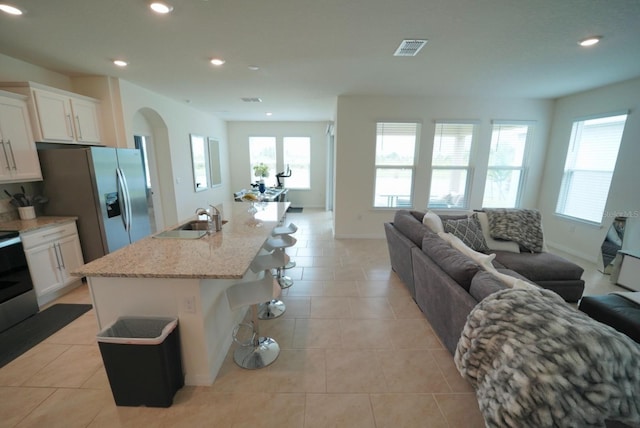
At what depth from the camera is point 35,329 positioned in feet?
7.87

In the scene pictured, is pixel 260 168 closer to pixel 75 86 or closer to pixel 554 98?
pixel 75 86

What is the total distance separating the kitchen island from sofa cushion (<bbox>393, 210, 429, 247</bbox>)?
178 cm

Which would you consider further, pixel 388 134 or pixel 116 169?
pixel 388 134

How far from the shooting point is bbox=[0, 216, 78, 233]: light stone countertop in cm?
256

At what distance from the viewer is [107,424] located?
1543 mm

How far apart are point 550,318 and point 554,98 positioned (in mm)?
5583

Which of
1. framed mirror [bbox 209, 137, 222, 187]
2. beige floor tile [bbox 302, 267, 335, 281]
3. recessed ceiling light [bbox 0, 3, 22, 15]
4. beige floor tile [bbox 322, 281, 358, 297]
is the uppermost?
recessed ceiling light [bbox 0, 3, 22, 15]

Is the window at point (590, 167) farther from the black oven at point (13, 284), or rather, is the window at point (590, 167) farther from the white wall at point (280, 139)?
the black oven at point (13, 284)

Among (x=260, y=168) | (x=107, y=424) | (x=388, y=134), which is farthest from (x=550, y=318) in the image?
(x=260, y=168)

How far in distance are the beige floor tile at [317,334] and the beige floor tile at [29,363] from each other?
197 centimetres

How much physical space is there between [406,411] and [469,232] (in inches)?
93.8

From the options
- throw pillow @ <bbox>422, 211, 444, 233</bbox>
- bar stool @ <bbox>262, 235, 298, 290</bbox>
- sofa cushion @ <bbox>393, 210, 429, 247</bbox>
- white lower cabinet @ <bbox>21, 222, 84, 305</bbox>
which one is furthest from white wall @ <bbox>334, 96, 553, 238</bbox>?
white lower cabinet @ <bbox>21, 222, 84, 305</bbox>

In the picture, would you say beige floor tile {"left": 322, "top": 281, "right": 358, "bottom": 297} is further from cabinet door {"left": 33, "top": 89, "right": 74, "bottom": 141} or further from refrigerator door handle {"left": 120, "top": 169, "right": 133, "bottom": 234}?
cabinet door {"left": 33, "top": 89, "right": 74, "bottom": 141}

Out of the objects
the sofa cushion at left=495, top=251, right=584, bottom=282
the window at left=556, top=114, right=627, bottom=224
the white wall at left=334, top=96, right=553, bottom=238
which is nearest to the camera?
the sofa cushion at left=495, top=251, right=584, bottom=282
